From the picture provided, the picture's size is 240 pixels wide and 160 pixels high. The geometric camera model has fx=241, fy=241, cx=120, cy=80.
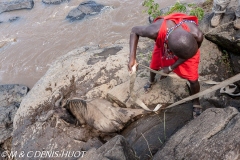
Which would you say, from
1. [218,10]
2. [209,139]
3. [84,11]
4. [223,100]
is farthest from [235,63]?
[84,11]

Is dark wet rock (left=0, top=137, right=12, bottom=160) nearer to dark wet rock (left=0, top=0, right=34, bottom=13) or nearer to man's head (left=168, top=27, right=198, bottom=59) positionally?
man's head (left=168, top=27, right=198, bottom=59)

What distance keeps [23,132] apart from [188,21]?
2.66 metres

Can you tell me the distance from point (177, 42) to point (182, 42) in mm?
45

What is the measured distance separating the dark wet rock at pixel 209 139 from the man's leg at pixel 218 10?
79.7 inches

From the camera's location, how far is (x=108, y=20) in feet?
26.2

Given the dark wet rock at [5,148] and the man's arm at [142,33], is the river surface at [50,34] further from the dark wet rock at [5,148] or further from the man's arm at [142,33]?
the man's arm at [142,33]

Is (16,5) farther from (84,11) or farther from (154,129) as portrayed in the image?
(154,129)

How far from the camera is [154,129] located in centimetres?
287

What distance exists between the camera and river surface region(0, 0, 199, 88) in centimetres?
663

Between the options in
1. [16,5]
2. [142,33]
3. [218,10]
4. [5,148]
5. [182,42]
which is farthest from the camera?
[16,5]

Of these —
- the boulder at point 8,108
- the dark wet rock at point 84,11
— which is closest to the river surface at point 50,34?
the dark wet rock at point 84,11

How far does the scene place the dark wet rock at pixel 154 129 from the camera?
8.80 feet

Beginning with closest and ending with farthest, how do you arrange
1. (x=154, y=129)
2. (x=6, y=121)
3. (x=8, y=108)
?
(x=154, y=129) → (x=6, y=121) → (x=8, y=108)

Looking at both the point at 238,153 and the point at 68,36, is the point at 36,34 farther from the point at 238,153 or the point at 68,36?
the point at 238,153
